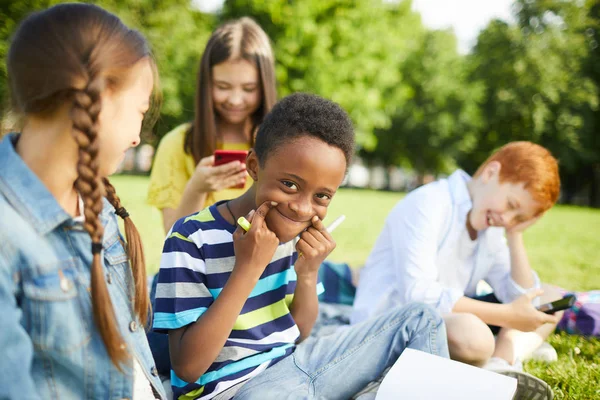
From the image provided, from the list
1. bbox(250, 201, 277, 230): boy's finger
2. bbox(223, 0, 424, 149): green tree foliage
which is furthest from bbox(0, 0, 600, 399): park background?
bbox(250, 201, 277, 230): boy's finger

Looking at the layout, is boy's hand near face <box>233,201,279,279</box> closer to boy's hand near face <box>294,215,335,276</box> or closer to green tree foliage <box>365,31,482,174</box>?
boy's hand near face <box>294,215,335,276</box>

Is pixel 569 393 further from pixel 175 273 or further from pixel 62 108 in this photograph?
pixel 62 108

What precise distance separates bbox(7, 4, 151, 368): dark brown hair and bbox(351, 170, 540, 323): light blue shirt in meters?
1.88

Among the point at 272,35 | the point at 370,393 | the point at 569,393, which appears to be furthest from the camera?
the point at 272,35

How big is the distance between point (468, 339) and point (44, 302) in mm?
1954

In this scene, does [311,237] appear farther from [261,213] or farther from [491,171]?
[491,171]

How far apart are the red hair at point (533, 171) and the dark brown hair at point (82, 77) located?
7.66ft

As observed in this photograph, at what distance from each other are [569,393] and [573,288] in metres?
3.38

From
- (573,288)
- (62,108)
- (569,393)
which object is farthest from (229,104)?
(573,288)

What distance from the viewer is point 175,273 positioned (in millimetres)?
1871

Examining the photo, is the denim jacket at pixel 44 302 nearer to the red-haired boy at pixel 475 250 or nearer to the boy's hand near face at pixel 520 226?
the red-haired boy at pixel 475 250

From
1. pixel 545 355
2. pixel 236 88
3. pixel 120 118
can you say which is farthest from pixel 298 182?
pixel 545 355

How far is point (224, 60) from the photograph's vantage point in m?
3.26

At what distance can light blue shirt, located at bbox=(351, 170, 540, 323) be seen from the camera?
2.95m
